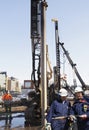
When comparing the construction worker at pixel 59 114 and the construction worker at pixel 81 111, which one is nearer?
the construction worker at pixel 59 114

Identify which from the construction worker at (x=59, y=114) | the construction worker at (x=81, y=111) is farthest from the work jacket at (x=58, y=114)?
the construction worker at (x=81, y=111)

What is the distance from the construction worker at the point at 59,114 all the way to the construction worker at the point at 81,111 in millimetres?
243

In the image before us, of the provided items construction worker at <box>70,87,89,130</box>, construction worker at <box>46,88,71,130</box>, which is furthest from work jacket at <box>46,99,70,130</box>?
construction worker at <box>70,87,89,130</box>

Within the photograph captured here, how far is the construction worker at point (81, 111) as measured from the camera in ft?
30.1

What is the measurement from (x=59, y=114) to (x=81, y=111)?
0.54m

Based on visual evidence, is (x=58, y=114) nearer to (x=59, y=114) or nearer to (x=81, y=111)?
(x=59, y=114)

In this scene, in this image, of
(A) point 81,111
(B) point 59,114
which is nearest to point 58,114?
(B) point 59,114

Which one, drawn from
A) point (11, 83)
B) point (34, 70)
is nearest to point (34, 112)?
point (34, 70)

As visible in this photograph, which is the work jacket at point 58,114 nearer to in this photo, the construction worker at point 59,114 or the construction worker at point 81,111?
the construction worker at point 59,114

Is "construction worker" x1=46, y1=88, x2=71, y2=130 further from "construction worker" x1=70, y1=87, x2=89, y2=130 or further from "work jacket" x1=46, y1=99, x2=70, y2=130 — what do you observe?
"construction worker" x1=70, y1=87, x2=89, y2=130

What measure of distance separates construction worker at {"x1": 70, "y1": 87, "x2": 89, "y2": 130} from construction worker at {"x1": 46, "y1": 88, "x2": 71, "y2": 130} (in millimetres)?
243

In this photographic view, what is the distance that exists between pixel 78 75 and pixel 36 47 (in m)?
26.3

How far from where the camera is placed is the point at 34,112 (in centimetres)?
2066

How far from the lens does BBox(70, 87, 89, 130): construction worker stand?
362 inches
